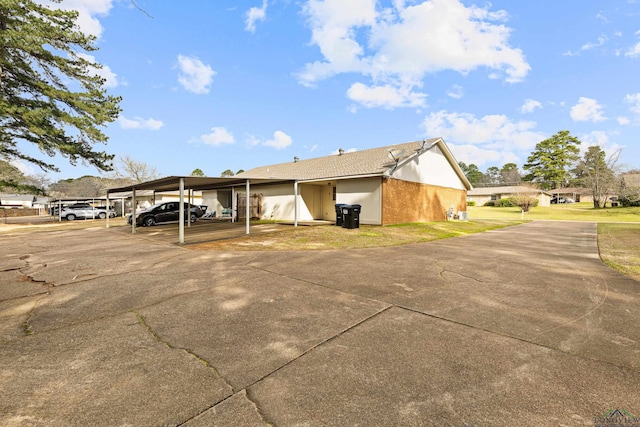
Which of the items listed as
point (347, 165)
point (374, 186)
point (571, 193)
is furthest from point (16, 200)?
point (571, 193)

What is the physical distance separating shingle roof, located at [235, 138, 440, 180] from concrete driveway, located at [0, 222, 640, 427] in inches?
417

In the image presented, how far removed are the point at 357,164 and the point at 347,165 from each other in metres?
0.83

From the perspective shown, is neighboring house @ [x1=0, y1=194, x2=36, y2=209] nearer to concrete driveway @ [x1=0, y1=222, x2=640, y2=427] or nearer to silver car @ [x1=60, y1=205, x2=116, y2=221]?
silver car @ [x1=60, y1=205, x2=116, y2=221]

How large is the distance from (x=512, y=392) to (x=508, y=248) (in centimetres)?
883

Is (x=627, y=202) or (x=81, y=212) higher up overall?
(x=627, y=202)

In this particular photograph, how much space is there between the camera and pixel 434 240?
11586 millimetres

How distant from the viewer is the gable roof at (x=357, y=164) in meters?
16.2

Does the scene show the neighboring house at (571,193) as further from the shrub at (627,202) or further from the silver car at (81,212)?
the silver car at (81,212)

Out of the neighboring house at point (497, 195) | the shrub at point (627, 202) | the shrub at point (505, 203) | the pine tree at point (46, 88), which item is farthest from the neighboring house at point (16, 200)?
the shrub at point (627, 202)

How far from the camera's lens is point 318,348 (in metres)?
2.89

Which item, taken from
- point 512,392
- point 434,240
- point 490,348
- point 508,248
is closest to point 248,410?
point 512,392

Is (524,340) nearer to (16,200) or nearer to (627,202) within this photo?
(627,202)

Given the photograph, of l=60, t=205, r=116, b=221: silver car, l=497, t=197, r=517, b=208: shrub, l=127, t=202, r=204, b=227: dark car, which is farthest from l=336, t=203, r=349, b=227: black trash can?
l=497, t=197, r=517, b=208: shrub

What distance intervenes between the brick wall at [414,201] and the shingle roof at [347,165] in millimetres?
1557
